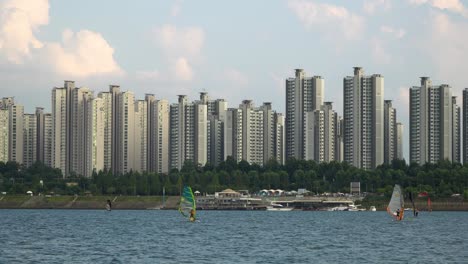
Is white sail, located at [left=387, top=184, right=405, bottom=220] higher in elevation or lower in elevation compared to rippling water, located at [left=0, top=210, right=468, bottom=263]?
higher

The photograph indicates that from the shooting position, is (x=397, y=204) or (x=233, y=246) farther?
(x=397, y=204)

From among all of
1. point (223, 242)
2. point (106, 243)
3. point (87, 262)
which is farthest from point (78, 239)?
point (87, 262)

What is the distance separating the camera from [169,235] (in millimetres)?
109688

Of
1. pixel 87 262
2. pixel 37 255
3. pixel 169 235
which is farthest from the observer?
pixel 169 235

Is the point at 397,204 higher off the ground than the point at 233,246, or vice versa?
the point at 397,204

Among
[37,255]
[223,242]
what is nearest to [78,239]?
[223,242]

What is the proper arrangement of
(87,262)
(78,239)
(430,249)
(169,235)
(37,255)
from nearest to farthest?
1. (87,262)
2. (37,255)
3. (430,249)
4. (78,239)
5. (169,235)

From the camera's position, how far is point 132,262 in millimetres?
73438

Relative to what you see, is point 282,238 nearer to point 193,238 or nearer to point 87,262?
point 193,238

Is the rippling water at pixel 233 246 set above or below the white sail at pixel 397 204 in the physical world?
below

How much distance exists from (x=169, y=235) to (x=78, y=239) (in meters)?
11.4

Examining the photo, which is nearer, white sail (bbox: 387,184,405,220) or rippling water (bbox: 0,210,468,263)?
rippling water (bbox: 0,210,468,263)

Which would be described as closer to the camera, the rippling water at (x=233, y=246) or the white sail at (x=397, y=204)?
the rippling water at (x=233, y=246)

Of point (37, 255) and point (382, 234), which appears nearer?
point (37, 255)
